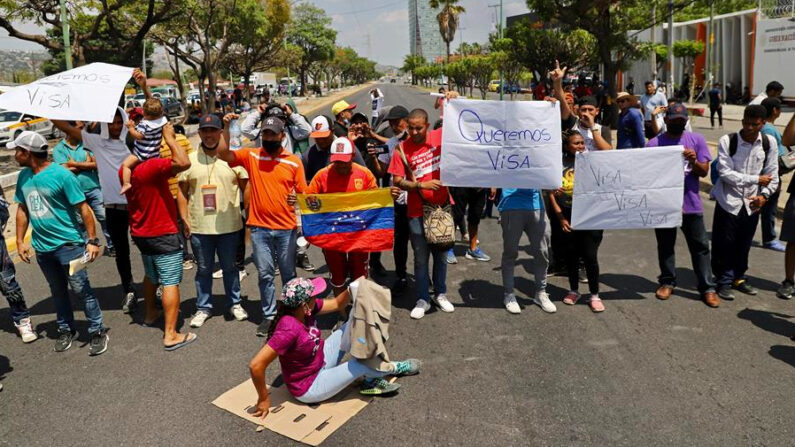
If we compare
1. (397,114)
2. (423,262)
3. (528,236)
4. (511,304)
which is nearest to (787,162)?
(528,236)

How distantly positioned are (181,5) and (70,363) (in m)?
17.9

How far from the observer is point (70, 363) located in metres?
4.73

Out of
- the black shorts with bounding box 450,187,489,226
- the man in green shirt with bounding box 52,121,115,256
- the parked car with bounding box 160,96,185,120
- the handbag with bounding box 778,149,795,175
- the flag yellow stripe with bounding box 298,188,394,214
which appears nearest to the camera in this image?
the flag yellow stripe with bounding box 298,188,394,214

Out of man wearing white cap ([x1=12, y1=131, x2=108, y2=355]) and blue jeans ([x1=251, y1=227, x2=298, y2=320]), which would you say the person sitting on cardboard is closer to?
blue jeans ([x1=251, y1=227, x2=298, y2=320])

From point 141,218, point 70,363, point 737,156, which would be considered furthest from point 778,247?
point 70,363

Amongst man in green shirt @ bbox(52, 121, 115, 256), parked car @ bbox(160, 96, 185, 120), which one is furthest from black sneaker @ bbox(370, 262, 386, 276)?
parked car @ bbox(160, 96, 185, 120)

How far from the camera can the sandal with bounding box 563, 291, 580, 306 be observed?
5.60 meters

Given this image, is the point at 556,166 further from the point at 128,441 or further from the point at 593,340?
the point at 128,441

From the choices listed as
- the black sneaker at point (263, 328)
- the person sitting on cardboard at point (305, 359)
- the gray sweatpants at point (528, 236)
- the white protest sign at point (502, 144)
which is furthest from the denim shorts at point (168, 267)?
the gray sweatpants at point (528, 236)

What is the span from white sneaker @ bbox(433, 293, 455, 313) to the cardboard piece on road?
1.63 m

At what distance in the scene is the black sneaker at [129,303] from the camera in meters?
5.78

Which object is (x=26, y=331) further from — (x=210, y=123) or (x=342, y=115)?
(x=342, y=115)

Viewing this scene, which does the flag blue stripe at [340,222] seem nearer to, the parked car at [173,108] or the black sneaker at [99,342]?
the black sneaker at [99,342]

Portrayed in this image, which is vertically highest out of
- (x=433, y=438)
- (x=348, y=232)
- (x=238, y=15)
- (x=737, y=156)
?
(x=238, y=15)
